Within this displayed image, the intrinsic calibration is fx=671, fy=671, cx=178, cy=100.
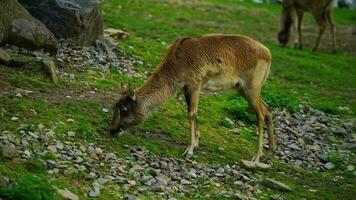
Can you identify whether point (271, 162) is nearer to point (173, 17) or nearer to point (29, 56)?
point (29, 56)

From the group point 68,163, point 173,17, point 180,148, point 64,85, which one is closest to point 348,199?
point 180,148

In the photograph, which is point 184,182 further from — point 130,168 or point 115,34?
point 115,34

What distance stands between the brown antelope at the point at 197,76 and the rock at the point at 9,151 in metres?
2.14

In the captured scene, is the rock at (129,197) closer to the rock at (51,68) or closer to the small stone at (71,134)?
the small stone at (71,134)

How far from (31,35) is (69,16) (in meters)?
1.31

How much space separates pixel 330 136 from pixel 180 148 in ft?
12.6

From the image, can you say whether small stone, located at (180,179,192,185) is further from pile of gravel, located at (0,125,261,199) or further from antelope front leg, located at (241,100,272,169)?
antelope front leg, located at (241,100,272,169)

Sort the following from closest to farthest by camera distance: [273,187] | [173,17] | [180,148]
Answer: [273,187]
[180,148]
[173,17]

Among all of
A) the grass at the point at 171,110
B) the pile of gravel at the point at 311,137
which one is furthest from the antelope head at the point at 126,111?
the pile of gravel at the point at 311,137

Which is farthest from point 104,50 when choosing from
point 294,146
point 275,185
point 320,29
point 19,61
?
point 320,29

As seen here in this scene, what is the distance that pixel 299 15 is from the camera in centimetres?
2356

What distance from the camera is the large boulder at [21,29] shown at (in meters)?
12.2

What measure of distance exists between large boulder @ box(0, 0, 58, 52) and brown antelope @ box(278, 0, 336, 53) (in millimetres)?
11776

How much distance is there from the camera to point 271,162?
10930 millimetres
